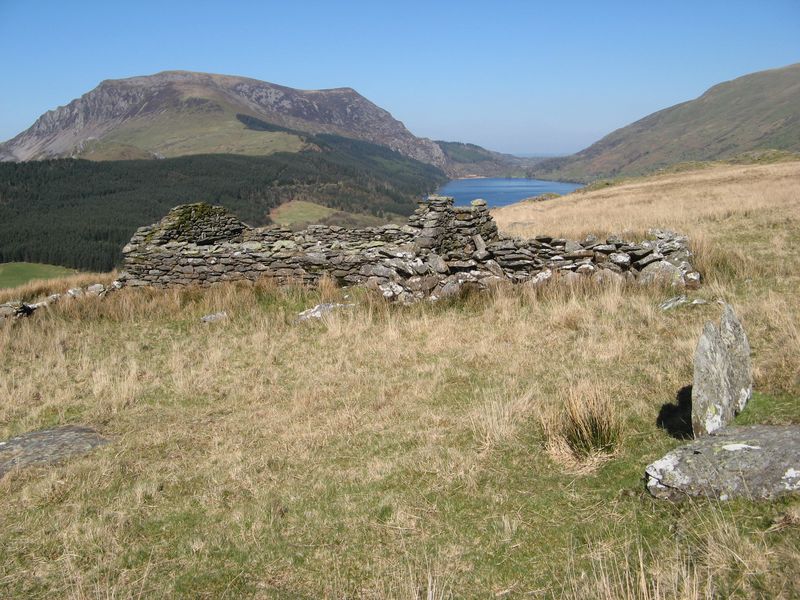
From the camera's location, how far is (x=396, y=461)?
5016mm

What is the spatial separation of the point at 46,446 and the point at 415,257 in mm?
8330

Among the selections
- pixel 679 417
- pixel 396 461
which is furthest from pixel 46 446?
pixel 679 417

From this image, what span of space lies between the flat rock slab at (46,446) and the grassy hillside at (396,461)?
0.79 ft

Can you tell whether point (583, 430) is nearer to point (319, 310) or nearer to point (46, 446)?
point (46, 446)

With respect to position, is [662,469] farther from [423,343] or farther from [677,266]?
[677,266]

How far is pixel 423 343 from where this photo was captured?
871 cm

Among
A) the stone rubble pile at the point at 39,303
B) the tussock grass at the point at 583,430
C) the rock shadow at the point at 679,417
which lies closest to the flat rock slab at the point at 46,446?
the tussock grass at the point at 583,430

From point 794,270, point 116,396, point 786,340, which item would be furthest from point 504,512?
point 794,270

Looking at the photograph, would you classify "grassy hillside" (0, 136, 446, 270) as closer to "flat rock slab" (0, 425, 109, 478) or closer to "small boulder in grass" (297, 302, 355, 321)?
"small boulder in grass" (297, 302, 355, 321)

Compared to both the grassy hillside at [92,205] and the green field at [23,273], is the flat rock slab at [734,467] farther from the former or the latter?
the grassy hillside at [92,205]

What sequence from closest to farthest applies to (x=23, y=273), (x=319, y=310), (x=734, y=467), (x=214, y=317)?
(x=734, y=467) → (x=319, y=310) → (x=214, y=317) → (x=23, y=273)

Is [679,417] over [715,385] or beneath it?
beneath

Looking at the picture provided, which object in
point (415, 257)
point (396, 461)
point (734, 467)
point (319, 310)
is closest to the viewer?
point (734, 467)

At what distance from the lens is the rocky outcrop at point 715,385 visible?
4328 millimetres
